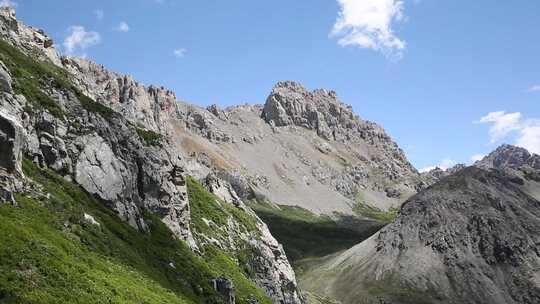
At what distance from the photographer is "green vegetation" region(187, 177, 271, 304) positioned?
64.6m

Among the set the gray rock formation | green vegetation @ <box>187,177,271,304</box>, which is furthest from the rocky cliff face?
the gray rock formation

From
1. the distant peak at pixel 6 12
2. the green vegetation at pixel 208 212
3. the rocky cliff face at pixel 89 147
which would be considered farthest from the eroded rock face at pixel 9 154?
the distant peak at pixel 6 12

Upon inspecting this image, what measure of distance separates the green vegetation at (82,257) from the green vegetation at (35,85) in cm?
749

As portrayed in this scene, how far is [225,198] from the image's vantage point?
9488 centimetres

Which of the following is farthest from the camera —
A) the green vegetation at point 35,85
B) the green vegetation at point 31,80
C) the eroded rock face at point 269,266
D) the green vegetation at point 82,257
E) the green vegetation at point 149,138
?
the eroded rock face at point 269,266

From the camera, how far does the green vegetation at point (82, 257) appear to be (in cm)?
2923

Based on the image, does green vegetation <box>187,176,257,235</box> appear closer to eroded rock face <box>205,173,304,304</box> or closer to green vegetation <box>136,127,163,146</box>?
eroded rock face <box>205,173,304,304</box>

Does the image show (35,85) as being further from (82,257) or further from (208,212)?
(208,212)

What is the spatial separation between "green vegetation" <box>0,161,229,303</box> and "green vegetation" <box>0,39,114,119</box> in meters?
7.49

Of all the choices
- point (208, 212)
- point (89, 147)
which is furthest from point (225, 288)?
point (208, 212)

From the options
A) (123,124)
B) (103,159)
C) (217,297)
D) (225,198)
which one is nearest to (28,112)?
(103,159)

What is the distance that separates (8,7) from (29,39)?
48.8ft

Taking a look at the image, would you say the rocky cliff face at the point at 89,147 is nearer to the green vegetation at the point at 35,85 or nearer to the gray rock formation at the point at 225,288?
the green vegetation at the point at 35,85

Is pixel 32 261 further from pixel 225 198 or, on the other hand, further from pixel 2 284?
pixel 225 198
